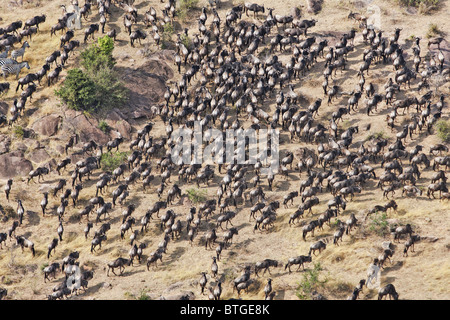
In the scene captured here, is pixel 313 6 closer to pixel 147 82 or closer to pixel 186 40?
pixel 186 40

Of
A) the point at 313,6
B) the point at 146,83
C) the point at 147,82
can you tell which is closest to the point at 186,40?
the point at 147,82

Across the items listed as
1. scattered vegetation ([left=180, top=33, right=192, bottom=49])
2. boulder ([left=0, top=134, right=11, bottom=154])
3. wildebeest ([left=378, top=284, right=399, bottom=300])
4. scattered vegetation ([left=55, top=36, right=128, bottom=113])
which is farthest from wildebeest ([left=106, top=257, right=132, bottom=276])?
scattered vegetation ([left=180, top=33, right=192, bottom=49])

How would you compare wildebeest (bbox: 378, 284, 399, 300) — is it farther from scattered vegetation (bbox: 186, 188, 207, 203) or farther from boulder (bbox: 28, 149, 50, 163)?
boulder (bbox: 28, 149, 50, 163)

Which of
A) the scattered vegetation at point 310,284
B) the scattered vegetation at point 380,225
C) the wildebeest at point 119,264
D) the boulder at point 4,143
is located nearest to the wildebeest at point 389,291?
the scattered vegetation at point 310,284

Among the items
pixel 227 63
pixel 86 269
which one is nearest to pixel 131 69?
pixel 227 63

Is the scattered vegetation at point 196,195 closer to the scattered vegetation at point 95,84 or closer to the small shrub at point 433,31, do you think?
the scattered vegetation at point 95,84
